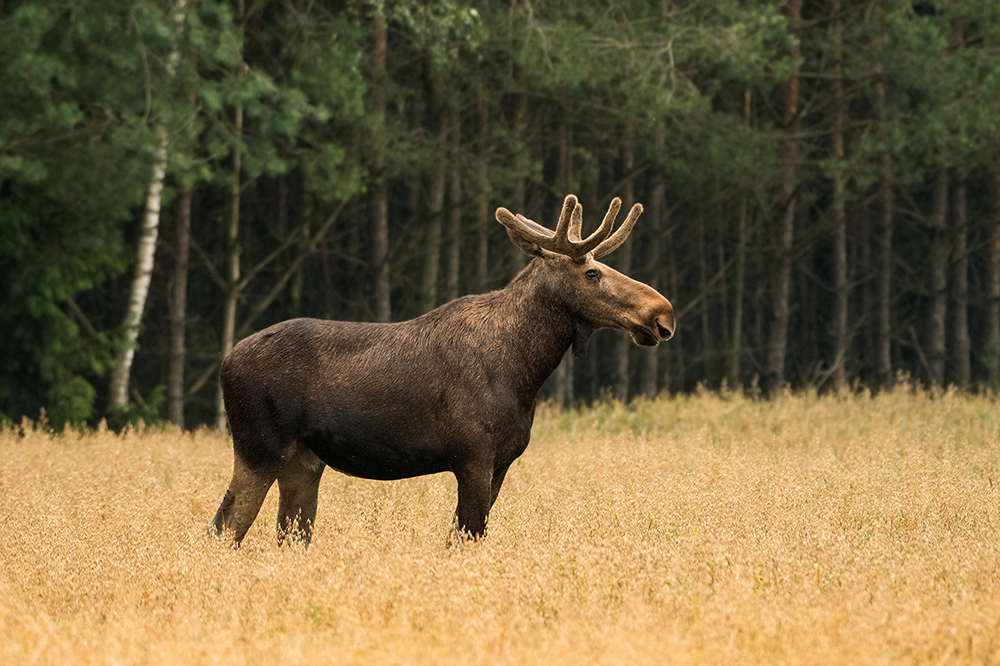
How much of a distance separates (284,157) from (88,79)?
15.4 feet

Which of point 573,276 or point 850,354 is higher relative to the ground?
point 573,276

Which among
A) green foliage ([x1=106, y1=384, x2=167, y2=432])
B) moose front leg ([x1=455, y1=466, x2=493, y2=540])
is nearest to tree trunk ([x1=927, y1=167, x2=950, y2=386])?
green foliage ([x1=106, y1=384, x2=167, y2=432])

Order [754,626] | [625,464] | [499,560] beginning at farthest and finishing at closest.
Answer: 1. [625,464]
2. [499,560]
3. [754,626]

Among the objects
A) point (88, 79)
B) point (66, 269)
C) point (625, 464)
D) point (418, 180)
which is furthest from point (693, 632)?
point (418, 180)

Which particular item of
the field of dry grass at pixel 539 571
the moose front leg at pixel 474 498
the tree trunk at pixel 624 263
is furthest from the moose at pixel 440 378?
the tree trunk at pixel 624 263

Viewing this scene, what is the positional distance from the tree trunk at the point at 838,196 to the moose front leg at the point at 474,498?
16.3 m

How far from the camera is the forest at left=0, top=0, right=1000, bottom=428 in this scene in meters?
15.9

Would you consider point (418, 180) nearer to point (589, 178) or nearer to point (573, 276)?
point (589, 178)

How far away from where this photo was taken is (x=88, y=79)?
1564 centimetres

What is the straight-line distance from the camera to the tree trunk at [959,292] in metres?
27.7

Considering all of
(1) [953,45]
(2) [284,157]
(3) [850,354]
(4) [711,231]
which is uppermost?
(1) [953,45]

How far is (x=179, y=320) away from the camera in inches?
734

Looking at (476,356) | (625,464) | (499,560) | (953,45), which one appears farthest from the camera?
(953,45)

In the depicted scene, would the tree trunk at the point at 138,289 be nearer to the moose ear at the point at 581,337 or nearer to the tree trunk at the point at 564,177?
the tree trunk at the point at 564,177
